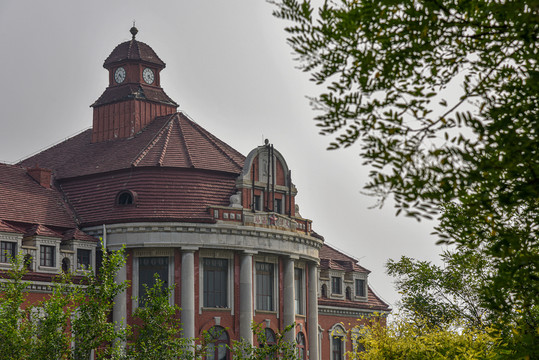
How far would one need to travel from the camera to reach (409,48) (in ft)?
42.2

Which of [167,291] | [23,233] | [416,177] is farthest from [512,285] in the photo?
[23,233]

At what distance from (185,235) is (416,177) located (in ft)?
130

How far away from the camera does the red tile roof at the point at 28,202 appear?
4984 cm

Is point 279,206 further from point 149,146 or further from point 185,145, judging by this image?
point 149,146

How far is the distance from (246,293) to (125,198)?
24.5ft

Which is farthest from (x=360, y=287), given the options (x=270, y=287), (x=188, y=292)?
(x=188, y=292)

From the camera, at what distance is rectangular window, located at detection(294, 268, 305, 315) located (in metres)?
57.2

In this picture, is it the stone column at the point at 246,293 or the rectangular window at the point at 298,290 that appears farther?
the rectangular window at the point at 298,290

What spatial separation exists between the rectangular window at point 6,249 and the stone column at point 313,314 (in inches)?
673

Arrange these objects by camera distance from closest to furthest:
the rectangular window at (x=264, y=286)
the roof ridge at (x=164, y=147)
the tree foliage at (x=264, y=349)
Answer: the tree foliage at (x=264, y=349) → the roof ridge at (x=164, y=147) → the rectangular window at (x=264, y=286)

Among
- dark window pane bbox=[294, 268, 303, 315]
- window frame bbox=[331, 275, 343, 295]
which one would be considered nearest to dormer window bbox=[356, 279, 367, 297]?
window frame bbox=[331, 275, 343, 295]

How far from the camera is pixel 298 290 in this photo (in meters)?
57.6

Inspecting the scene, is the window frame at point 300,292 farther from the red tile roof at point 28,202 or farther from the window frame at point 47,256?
the window frame at point 47,256

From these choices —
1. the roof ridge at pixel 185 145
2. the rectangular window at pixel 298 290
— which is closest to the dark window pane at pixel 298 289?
the rectangular window at pixel 298 290
